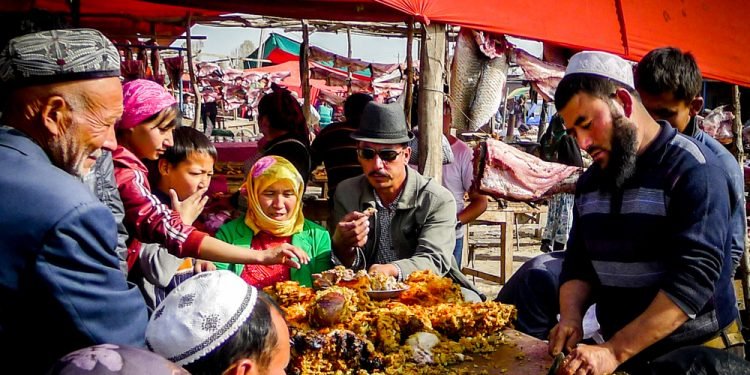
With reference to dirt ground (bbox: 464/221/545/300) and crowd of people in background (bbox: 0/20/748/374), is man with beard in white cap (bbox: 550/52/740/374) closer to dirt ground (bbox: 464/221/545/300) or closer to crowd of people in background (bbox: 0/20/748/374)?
crowd of people in background (bbox: 0/20/748/374)

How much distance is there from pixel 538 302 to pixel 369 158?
1.17m

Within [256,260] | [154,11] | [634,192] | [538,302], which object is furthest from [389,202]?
[154,11]

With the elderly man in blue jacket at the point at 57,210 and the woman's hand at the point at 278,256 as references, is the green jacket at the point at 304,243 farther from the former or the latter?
the elderly man in blue jacket at the point at 57,210

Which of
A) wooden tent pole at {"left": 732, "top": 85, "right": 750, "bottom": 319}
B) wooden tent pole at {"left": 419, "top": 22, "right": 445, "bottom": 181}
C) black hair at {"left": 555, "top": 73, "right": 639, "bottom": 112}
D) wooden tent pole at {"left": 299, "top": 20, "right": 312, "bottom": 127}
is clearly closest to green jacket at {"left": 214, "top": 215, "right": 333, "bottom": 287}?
wooden tent pole at {"left": 419, "top": 22, "right": 445, "bottom": 181}

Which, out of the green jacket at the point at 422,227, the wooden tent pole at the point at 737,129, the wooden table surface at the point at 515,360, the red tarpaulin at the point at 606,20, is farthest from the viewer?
the wooden tent pole at the point at 737,129

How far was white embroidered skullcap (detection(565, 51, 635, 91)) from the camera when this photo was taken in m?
2.23

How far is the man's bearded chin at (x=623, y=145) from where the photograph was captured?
222cm

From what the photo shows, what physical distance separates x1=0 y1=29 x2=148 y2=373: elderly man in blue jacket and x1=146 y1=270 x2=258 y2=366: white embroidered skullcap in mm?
129

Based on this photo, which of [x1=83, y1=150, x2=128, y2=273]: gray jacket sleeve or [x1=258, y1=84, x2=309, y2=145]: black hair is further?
[x1=258, y1=84, x2=309, y2=145]: black hair

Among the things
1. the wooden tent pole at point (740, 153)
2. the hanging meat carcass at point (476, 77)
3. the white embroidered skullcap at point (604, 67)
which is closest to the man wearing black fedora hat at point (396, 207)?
the white embroidered skullcap at point (604, 67)

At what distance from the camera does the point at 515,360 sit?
2428 mm

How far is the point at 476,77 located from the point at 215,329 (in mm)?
4888

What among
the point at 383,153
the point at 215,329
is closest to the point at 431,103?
the point at 383,153

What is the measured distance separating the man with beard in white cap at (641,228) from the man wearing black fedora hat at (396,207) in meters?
1.16
